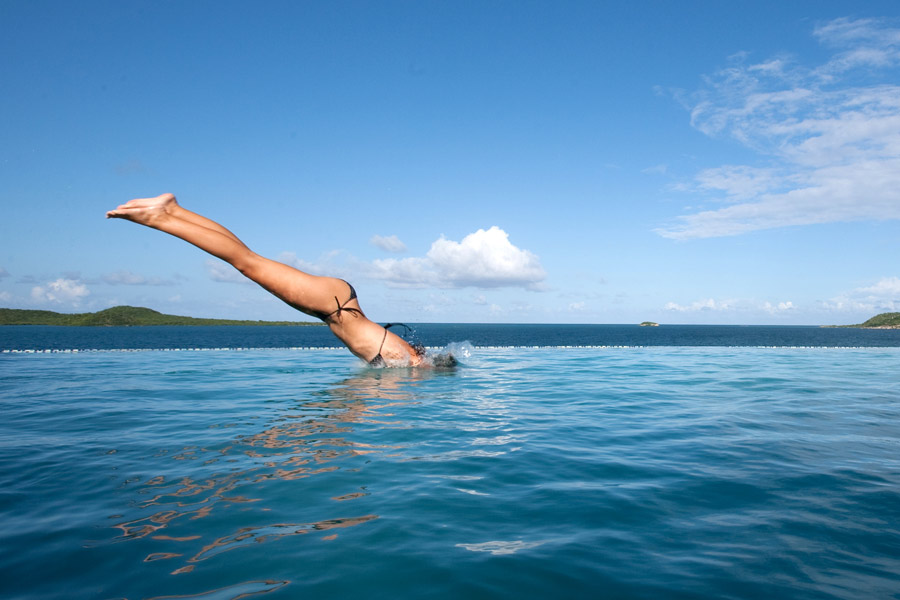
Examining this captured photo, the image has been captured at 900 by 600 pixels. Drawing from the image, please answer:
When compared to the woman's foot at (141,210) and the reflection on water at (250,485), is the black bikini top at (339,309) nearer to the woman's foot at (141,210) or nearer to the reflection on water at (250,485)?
the reflection on water at (250,485)

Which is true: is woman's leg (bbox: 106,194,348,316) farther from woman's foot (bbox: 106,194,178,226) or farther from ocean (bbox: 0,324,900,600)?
ocean (bbox: 0,324,900,600)

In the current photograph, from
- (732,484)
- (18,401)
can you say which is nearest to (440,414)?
(732,484)

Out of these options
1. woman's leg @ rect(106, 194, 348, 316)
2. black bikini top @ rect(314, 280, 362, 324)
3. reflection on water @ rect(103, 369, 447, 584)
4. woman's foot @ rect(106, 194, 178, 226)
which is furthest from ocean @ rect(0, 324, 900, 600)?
woman's foot @ rect(106, 194, 178, 226)

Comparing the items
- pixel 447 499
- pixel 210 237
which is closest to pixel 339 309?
pixel 210 237

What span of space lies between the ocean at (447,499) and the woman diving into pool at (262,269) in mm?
2211

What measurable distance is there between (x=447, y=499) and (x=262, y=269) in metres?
6.48

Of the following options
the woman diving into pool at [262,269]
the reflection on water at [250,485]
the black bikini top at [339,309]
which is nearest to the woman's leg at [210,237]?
the woman diving into pool at [262,269]

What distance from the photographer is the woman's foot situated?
916cm

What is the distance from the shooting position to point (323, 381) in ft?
50.9

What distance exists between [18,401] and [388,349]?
30.5 feet

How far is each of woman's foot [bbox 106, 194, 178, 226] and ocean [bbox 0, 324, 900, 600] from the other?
3.89m

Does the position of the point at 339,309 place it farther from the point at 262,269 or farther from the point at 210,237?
the point at 210,237

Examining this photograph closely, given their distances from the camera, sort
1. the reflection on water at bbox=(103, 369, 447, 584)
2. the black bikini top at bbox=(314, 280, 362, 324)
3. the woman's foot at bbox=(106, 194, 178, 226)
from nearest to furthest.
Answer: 1. the reflection on water at bbox=(103, 369, 447, 584)
2. the woman's foot at bbox=(106, 194, 178, 226)
3. the black bikini top at bbox=(314, 280, 362, 324)

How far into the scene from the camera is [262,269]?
987cm
